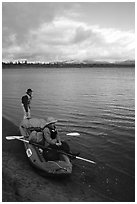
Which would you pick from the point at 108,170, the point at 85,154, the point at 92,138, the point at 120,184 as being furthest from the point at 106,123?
the point at 120,184

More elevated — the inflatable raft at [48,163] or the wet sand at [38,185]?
the inflatable raft at [48,163]

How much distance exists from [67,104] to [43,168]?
1228 centimetres

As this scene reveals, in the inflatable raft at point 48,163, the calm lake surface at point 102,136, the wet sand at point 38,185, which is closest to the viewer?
the wet sand at point 38,185

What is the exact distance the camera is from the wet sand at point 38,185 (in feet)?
19.9

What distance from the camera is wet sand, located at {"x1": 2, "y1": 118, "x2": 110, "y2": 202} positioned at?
6.06 meters

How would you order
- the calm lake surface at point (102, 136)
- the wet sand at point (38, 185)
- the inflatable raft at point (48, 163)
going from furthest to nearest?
the calm lake surface at point (102, 136) → the inflatable raft at point (48, 163) → the wet sand at point (38, 185)

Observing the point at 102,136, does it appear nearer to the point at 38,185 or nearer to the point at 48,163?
the point at 48,163

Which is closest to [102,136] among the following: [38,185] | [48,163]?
[48,163]

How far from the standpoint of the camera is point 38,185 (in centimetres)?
668

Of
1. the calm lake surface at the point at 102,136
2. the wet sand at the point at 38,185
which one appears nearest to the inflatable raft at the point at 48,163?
the wet sand at the point at 38,185

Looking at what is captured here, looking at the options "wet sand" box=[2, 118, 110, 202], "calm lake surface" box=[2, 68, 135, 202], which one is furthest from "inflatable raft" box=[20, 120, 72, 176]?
"calm lake surface" box=[2, 68, 135, 202]

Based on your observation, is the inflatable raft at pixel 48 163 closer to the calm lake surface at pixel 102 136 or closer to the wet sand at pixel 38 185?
the wet sand at pixel 38 185

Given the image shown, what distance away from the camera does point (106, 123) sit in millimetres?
13438

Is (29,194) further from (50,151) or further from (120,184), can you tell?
(120,184)
